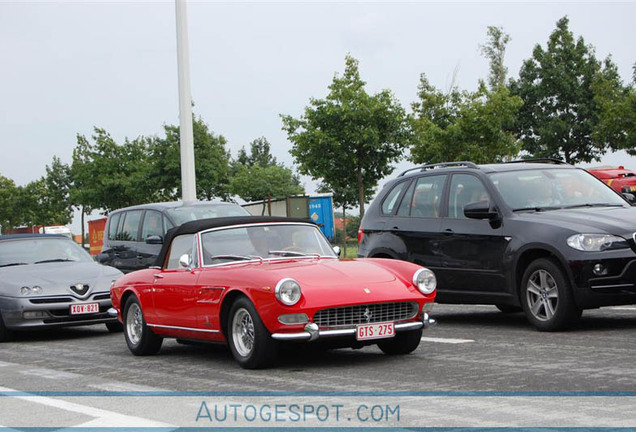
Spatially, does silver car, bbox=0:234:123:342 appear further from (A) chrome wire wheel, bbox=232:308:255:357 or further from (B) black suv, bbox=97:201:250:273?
(A) chrome wire wheel, bbox=232:308:255:357

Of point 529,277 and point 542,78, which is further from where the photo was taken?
point 542,78

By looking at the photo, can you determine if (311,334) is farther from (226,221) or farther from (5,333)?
(5,333)

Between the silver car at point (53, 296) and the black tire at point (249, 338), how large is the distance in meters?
4.78

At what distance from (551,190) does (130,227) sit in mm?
9441

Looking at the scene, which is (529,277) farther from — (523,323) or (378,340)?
(378,340)

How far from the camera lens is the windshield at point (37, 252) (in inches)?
558

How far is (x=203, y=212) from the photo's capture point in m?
17.6

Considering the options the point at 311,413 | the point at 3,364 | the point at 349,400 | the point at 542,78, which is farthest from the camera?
the point at 542,78

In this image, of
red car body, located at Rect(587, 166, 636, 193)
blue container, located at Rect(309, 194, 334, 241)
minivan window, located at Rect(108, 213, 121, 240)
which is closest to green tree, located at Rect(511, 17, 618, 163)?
blue container, located at Rect(309, 194, 334, 241)

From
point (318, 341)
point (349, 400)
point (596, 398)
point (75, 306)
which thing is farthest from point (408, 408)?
point (75, 306)

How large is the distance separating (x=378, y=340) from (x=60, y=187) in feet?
294

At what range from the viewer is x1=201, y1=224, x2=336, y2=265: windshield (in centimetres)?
922

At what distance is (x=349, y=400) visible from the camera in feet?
21.5

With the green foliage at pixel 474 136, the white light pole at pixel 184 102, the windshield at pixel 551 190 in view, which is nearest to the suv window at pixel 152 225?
the white light pole at pixel 184 102
